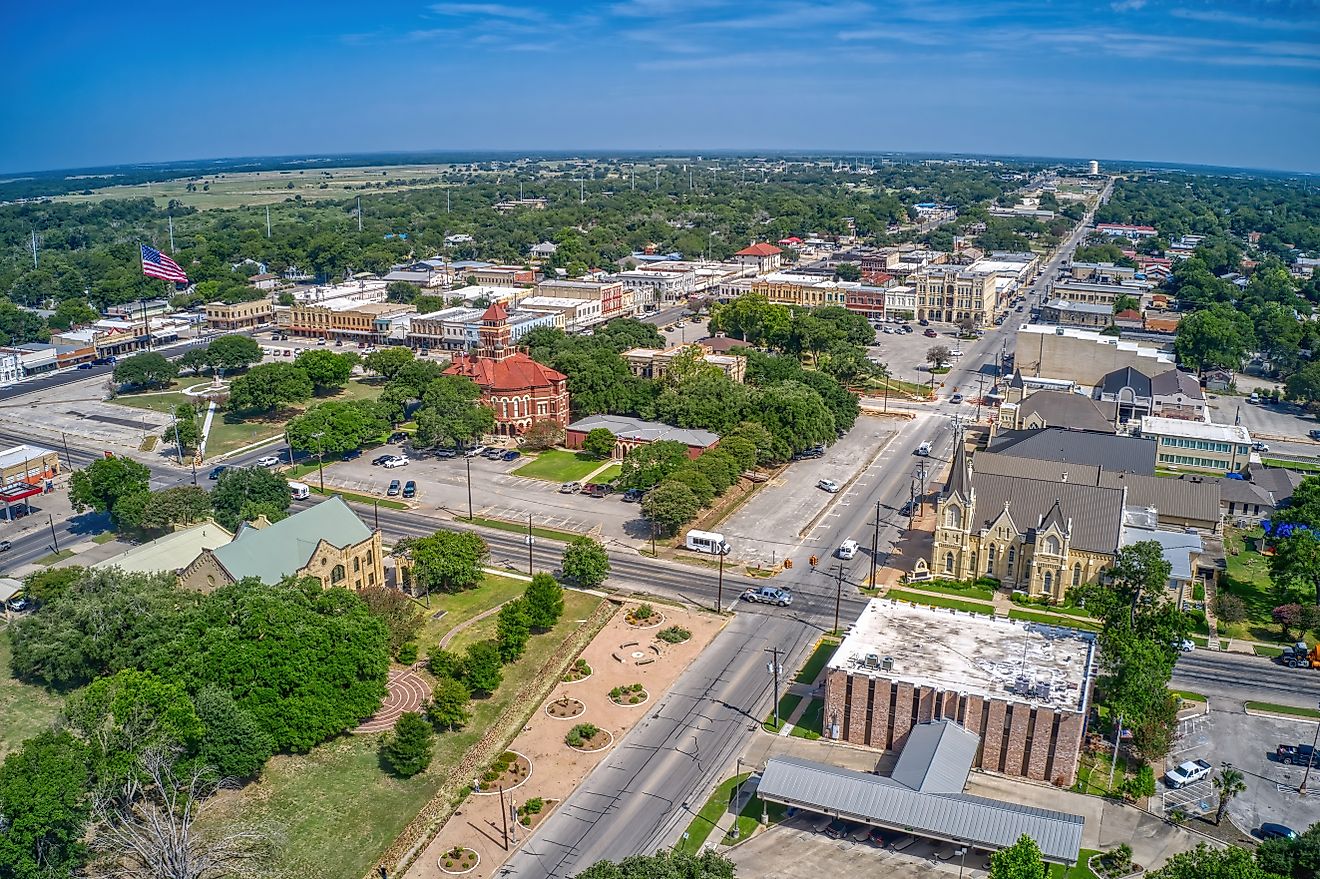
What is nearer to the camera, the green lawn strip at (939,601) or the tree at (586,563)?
the green lawn strip at (939,601)

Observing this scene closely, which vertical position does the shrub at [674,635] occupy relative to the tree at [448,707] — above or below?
below

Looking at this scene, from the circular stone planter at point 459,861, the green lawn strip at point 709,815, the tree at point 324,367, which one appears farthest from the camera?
the tree at point 324,367

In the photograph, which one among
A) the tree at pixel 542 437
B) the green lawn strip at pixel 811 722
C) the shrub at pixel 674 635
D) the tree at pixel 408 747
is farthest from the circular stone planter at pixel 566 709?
the tree at pixel 542 437

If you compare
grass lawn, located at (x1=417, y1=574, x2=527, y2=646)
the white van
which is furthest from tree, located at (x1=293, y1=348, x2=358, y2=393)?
the white van

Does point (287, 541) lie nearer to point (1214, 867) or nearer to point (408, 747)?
point (408, 747)

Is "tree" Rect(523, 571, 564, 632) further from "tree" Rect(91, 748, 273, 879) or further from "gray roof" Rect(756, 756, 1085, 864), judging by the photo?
"tree" Rect(91, 748, 273, 879)

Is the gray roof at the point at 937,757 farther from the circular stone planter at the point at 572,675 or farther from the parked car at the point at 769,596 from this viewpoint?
the circular stone planter at the point at 572,675
